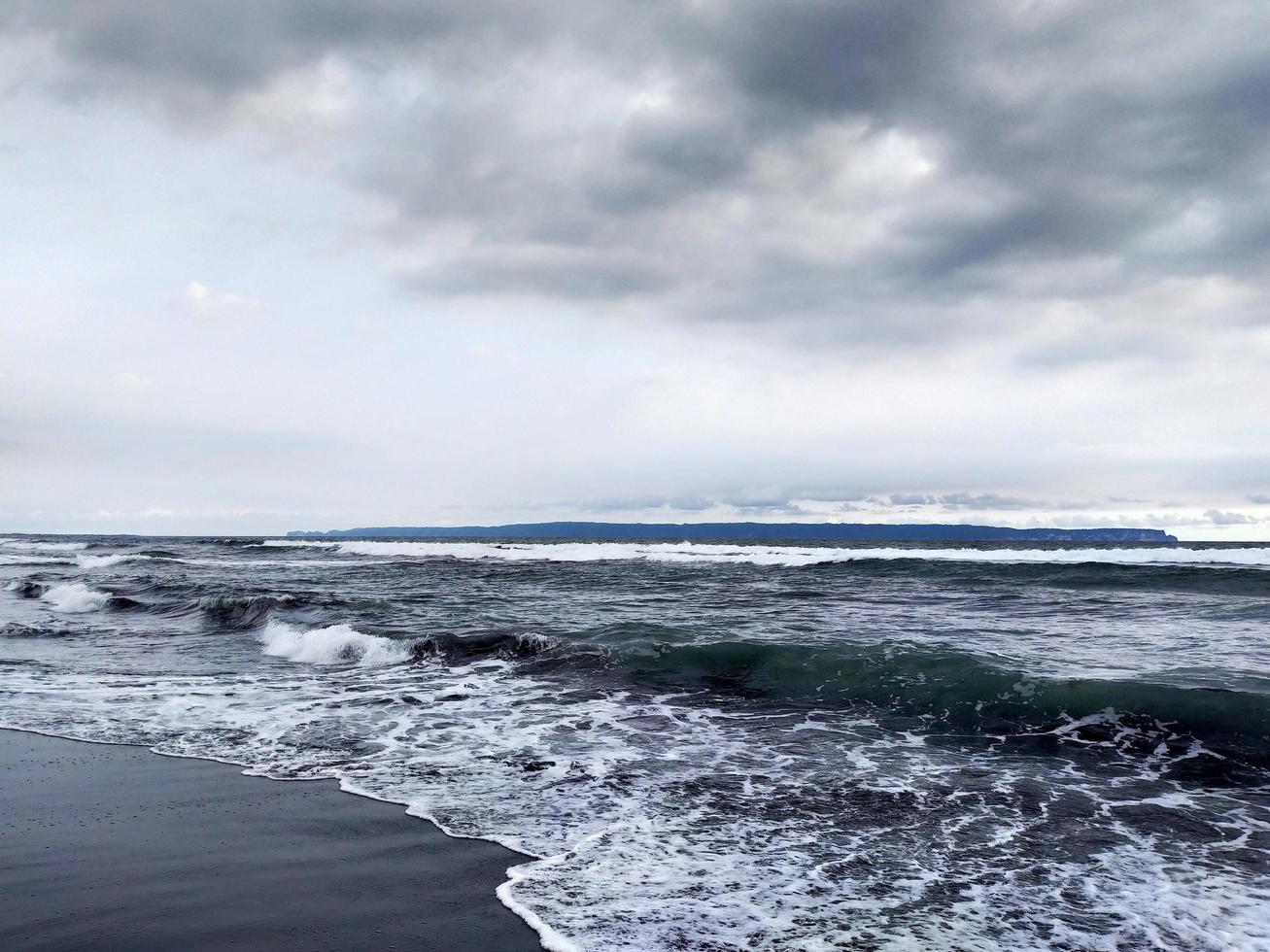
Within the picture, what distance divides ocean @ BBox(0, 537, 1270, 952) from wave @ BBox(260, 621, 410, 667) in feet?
0.22

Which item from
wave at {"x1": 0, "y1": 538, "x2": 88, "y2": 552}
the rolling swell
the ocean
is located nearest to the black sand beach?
the ocean

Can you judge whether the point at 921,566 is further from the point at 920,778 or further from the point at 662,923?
the point at 662,923

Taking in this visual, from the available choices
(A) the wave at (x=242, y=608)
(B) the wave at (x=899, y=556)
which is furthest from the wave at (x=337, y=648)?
(B) the wave at (x=899, y=556)

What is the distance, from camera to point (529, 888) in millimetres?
4762

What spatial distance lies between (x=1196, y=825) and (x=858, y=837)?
269cm

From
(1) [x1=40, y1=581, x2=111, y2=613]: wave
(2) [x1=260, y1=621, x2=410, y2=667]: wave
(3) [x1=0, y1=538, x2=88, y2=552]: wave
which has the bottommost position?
(3) [x1=0, y1=538, x2=88, y2=552]: wave

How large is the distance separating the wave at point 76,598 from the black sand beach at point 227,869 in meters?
18.8

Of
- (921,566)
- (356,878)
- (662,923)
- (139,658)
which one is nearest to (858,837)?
(662,923)

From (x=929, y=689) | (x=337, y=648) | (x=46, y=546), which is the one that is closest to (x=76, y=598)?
(x=337, y=648)

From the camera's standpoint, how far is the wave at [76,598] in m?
22.7

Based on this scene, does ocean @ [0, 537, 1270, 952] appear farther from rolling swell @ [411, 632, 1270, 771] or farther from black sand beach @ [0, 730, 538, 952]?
black sand beach @ [0, 730, 538, 952]

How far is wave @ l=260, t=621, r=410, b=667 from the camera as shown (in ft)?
46.0

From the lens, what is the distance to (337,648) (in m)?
14.5

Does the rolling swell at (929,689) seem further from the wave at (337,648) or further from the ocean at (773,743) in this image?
the wave at (337,648)
